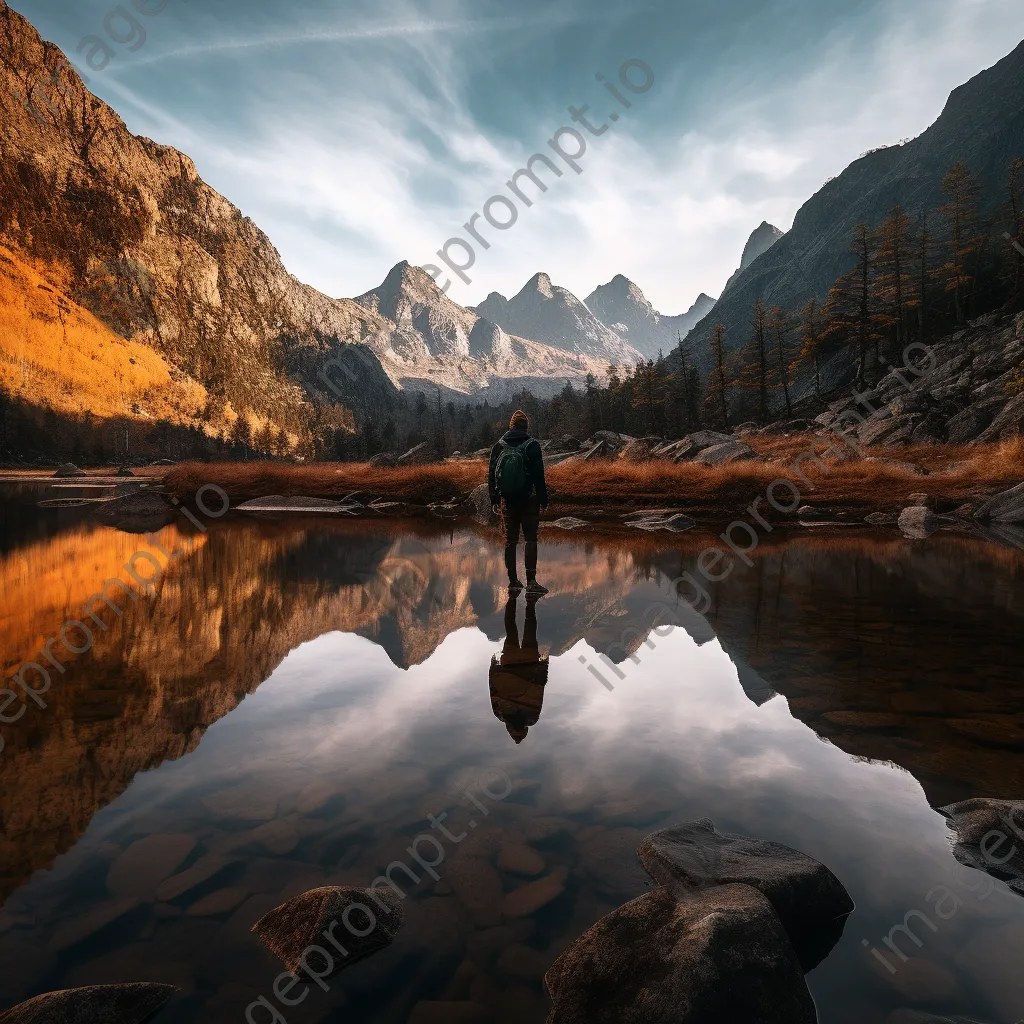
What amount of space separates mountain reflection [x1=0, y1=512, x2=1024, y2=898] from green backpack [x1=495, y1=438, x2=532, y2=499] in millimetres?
1881

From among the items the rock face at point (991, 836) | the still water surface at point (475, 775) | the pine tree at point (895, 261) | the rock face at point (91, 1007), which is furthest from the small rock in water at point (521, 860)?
the pine tree at point (895, 261)

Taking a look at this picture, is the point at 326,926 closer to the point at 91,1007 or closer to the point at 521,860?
the point at 91,1007

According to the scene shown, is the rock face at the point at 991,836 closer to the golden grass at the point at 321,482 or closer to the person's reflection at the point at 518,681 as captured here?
the person's reflection at the point at 518,681

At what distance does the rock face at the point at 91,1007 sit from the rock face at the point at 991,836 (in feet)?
13.3

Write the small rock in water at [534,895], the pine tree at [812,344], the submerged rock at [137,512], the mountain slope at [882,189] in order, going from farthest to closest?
the mountain slope at [882,189] < the pine tree at [812,344] < the submerged rock at [137,512] < the small rock in water at [534,895]

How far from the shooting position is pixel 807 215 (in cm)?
18238

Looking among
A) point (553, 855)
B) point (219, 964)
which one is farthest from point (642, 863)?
point (219, 964)

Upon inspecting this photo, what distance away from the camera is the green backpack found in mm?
10352

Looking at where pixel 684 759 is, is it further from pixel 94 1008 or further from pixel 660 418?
pixel 660 418

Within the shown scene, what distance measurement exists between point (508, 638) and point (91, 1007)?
19.0 feet

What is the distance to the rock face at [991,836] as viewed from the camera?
3.16 meters

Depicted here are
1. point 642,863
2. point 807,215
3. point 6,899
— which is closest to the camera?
point 6,899

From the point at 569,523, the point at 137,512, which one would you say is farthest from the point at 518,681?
the point at 137,512

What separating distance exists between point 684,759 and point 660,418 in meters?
91.6
